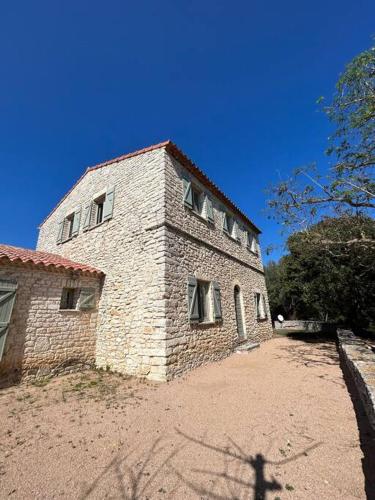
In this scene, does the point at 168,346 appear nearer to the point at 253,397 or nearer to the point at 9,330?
the point at 253,397

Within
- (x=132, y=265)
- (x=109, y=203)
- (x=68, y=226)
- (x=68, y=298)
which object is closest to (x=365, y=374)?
(x=132, y=265)

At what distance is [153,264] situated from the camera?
247 inches

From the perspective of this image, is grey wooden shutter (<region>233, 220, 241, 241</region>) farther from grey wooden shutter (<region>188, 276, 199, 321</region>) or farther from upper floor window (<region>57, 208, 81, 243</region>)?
upper floor window (<region>57, 208, 81, 243</region>)

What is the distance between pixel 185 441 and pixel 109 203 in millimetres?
7429

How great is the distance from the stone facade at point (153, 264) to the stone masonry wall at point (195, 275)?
27 millimetres

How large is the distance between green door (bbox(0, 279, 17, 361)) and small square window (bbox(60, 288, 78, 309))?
141cm

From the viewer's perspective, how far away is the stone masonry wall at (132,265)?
5824 mm

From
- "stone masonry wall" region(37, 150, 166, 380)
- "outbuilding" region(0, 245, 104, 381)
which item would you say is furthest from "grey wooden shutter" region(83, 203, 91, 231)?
"outbuilding" region(0, 245, 104, 381)

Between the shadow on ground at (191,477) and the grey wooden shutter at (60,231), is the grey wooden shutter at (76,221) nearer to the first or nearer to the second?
the grey wooden shutter at (60,231)

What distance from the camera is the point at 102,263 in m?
7.94

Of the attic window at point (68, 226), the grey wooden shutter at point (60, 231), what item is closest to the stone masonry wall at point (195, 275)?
the attic window at point (68, 226)

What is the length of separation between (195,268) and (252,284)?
231 inches

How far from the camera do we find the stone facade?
586cm

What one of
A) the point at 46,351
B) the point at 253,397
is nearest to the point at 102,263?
the point at 46,351
